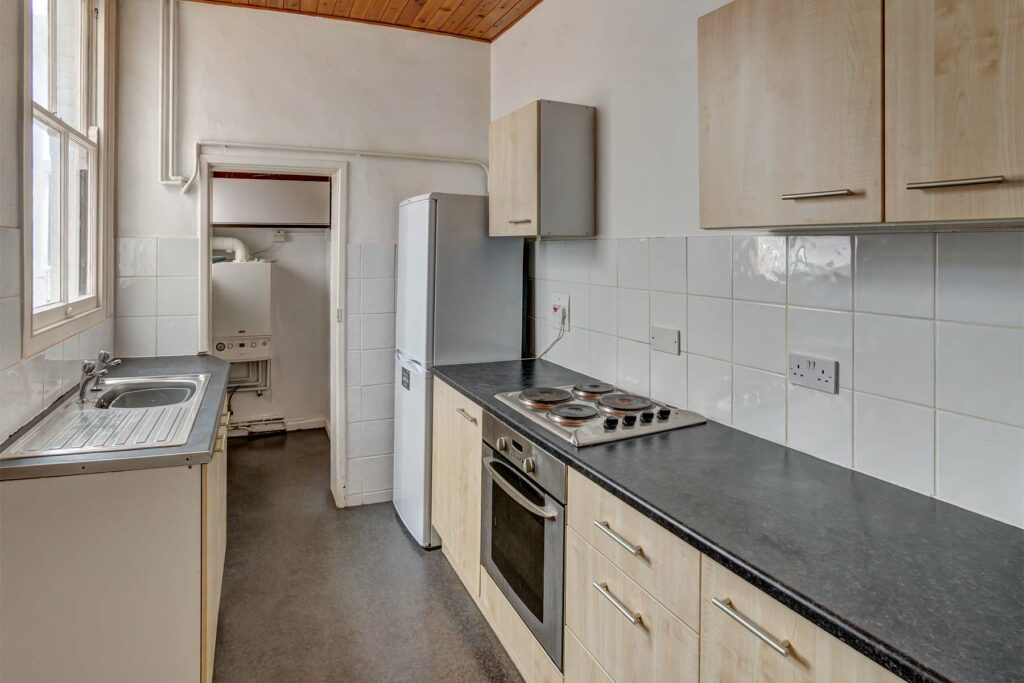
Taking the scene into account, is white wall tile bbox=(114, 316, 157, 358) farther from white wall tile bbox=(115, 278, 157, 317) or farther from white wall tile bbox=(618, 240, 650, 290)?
white wall tile bbox=(618, 240, 650, 290)

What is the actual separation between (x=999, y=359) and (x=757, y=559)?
663 mm

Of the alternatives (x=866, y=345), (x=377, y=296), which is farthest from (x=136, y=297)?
(x=866, y=345)

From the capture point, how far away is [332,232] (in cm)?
335

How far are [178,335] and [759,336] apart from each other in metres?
2.74

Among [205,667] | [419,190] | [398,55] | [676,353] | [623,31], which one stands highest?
[398,55]

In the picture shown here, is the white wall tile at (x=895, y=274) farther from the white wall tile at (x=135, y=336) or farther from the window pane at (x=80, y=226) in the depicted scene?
the white wall tile at (x=135, y=336)

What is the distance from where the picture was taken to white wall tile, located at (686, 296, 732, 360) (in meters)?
1.86

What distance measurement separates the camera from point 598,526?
1471 millimetres

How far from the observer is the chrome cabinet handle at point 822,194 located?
1.12m

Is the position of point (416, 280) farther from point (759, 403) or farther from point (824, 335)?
point (824, 335)

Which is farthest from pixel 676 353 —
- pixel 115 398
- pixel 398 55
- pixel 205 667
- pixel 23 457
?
pixel 398 55

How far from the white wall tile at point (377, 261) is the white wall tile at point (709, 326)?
1.91m

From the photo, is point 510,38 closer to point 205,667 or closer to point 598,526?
point 598,526

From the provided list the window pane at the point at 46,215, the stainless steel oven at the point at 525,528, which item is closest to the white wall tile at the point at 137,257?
the window pane at the point at 46,215
